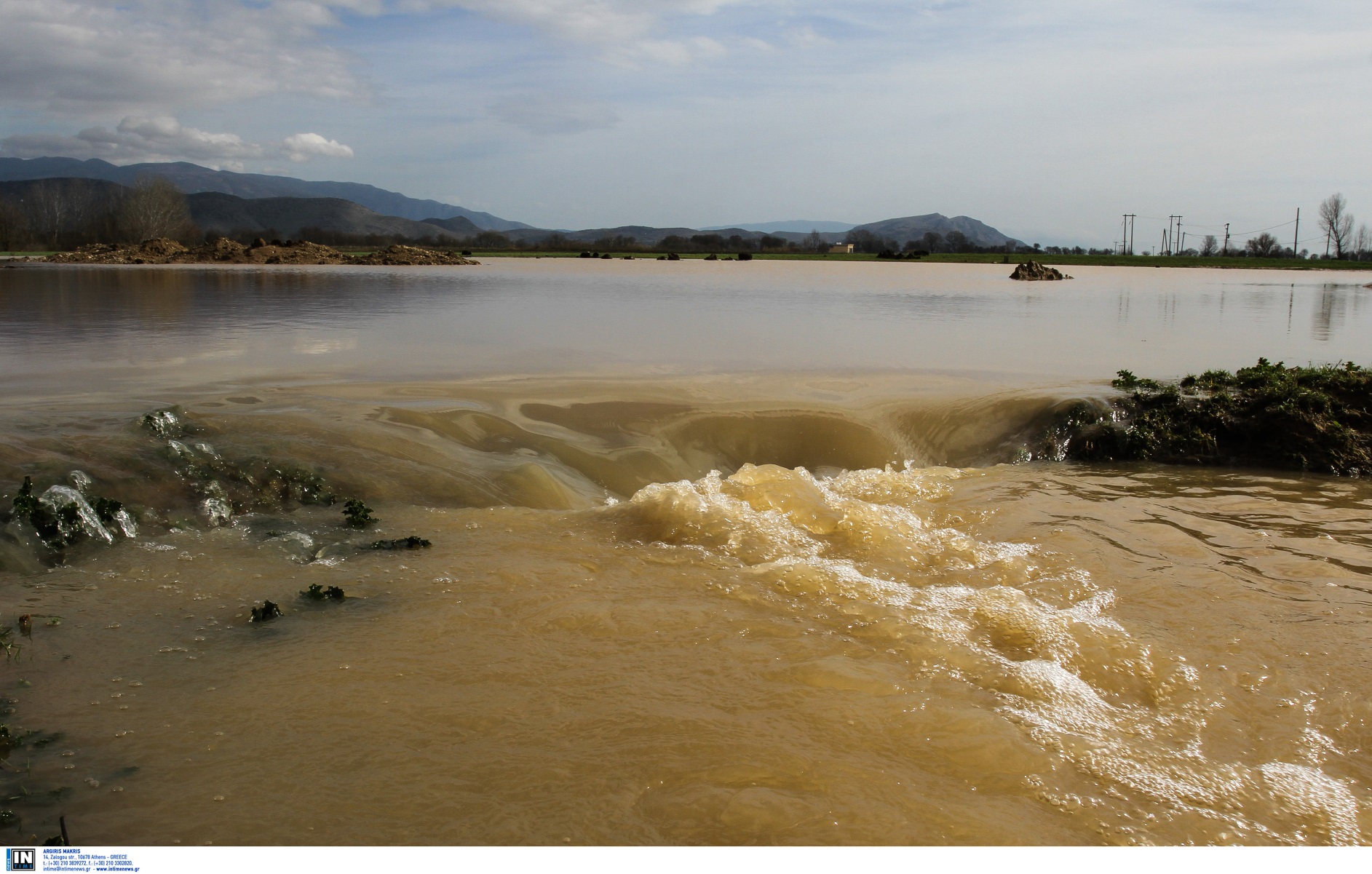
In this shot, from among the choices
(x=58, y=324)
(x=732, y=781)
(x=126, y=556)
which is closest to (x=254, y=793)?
(x=732, y=781)

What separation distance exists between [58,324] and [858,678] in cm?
1652

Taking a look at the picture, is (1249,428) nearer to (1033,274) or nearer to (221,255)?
(1033,274)

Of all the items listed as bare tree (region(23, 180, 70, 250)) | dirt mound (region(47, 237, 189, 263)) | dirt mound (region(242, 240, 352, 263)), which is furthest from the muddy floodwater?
bare tree (region(23, 180, 70, 250))

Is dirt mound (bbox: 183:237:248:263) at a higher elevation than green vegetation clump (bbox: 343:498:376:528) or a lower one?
higher

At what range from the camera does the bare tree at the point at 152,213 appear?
76.2 m

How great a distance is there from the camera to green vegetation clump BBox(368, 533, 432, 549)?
5.46 m

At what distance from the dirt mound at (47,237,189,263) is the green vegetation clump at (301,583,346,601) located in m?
52.8

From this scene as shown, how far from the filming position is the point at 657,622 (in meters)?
4.47

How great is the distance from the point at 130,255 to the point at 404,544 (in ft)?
182

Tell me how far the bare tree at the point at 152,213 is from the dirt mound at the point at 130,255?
25647 millimetres

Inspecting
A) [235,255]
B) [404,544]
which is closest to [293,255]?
[235,255]

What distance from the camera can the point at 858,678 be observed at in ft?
12.8

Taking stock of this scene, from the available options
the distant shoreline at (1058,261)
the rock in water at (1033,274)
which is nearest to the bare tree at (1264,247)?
the distant shoreline at (1058,261)

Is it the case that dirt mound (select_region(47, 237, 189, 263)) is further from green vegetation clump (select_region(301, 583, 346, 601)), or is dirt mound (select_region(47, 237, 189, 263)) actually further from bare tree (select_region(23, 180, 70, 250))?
green vegetation clump (select_region(301, 583, 346, 601))
